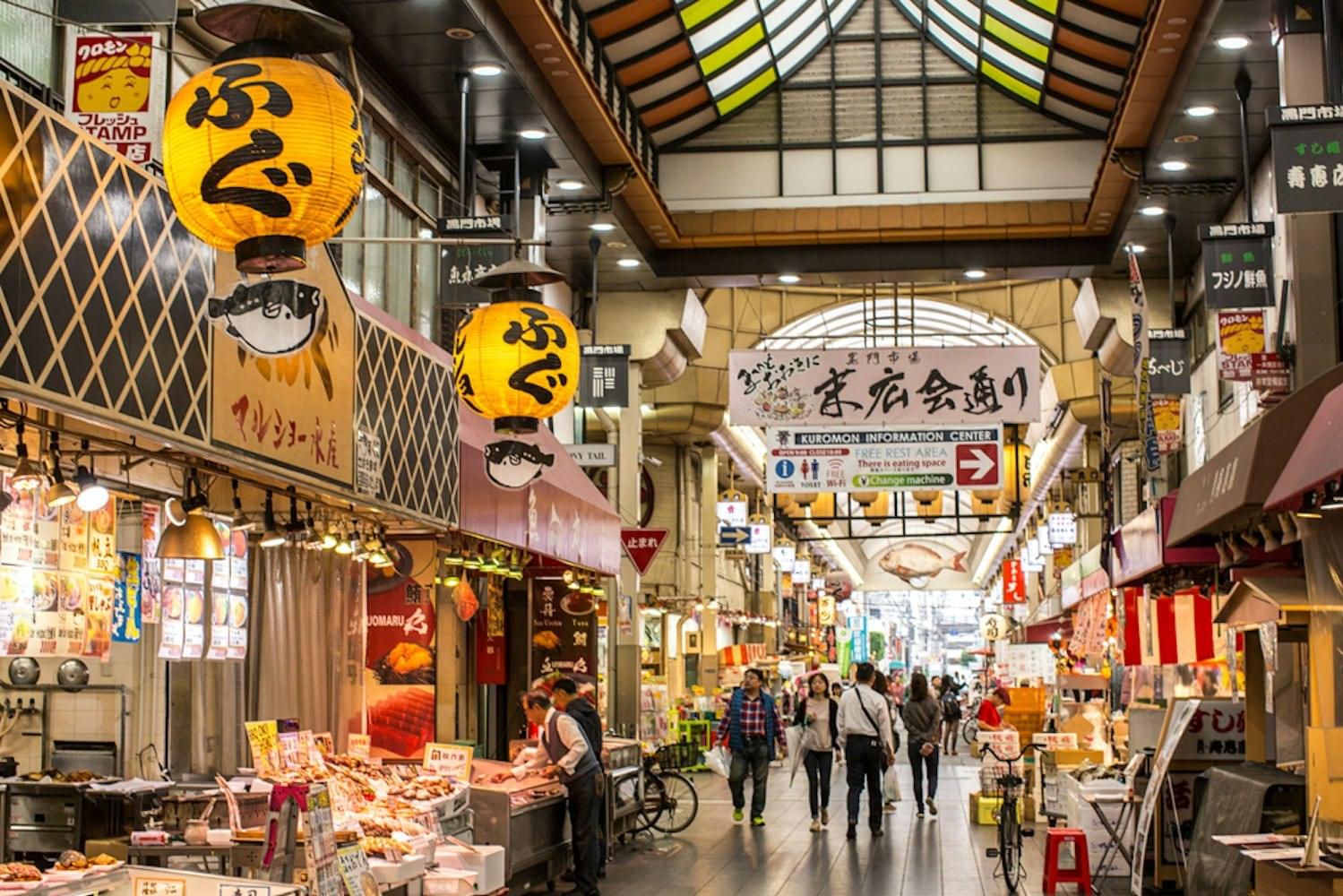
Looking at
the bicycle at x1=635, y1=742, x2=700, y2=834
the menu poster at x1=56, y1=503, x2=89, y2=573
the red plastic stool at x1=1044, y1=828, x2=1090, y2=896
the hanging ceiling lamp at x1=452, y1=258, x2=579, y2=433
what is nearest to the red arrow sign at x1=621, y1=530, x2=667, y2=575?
the bicycle at x1=635, y1=742, x2=700, y2=834

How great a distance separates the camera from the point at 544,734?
12.8 meters

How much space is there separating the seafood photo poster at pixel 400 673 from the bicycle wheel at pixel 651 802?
374 centimetres

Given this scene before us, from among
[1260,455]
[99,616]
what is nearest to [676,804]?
[99,616]

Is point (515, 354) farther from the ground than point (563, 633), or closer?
farther from the ground

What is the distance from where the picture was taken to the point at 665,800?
16641mm

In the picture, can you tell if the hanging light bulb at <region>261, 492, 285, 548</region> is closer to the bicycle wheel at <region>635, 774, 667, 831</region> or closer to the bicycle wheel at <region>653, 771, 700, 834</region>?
the bicycle wheel at <region>635, 774, 667, 831</region>

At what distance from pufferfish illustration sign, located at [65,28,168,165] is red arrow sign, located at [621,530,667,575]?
11.6m

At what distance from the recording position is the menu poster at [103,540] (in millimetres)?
9625

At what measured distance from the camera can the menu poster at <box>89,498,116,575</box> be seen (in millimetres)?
9625

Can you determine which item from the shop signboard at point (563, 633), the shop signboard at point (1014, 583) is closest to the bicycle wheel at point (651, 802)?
the shop signboard at point (563, 633)

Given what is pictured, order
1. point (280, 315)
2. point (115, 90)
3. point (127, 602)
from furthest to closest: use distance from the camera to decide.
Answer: point (127, 602)
point (115, 90)
point (280, 315)

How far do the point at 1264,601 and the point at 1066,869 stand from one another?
3.83 metres

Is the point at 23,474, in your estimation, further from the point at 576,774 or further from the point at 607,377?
the point at 607,377

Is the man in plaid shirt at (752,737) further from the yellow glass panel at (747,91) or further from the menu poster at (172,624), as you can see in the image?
the menu poster at (172,624)
